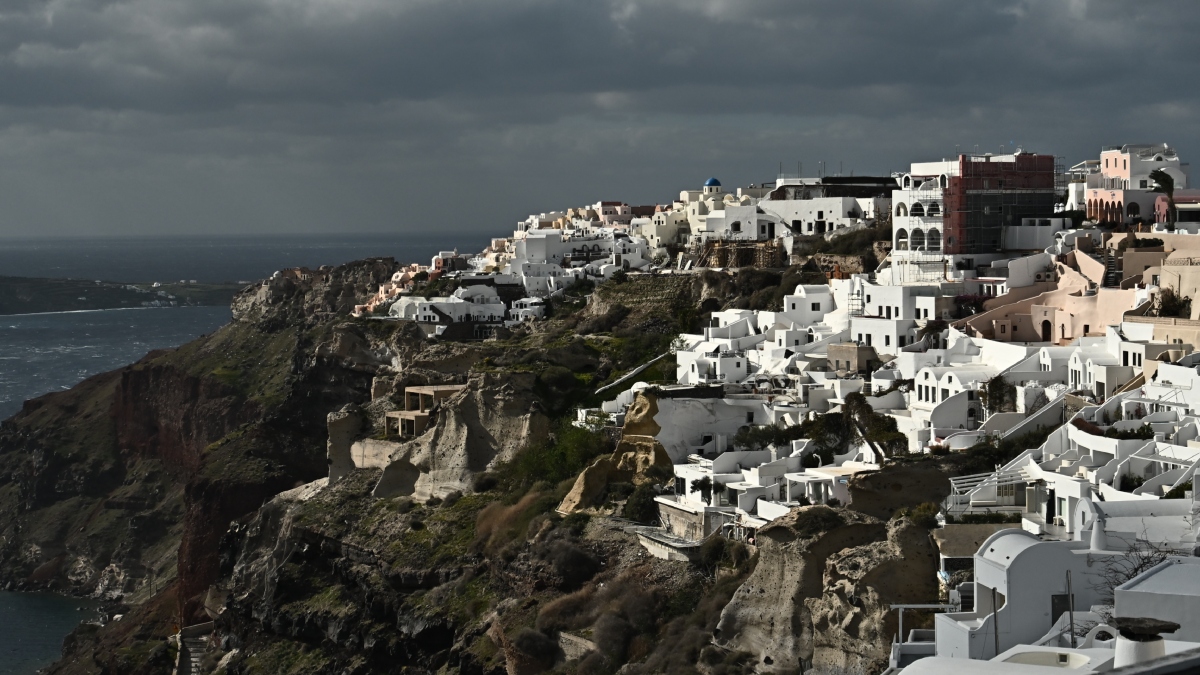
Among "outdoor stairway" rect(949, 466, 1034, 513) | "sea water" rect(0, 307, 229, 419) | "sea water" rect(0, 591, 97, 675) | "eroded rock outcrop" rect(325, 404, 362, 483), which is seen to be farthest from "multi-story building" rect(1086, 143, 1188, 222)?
"sea water" rect(0, 307, 229, 419)

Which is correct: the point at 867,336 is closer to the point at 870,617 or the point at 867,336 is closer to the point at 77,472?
the point at 870,617

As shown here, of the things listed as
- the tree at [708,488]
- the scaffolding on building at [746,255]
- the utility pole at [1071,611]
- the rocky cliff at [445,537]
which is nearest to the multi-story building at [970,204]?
the rocky cliff at [445,537]

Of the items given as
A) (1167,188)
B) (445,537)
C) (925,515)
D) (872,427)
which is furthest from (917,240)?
(925,515)

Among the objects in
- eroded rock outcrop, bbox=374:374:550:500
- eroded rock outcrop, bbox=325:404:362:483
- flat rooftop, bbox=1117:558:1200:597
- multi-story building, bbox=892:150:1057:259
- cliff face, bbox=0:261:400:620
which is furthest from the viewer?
cliff face, bbox=0:261:400:620

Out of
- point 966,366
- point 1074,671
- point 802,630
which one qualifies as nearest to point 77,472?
point 966,366

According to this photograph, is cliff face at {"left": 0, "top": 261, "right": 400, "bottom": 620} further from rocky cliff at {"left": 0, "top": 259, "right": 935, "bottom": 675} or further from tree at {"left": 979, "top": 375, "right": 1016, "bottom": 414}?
tree at {"left": 979, "top": 375, "right": 1016, "bottom": 414}

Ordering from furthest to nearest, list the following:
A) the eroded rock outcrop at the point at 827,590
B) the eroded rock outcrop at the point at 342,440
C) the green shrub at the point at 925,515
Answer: the eroded rock outcrop at the point at 342,440, the green shrub at the point at 925,515, the eroded rock outcrop at the point at 827,590

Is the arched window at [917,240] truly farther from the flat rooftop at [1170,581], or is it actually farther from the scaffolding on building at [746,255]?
the flat rooftop at [1170,581]
